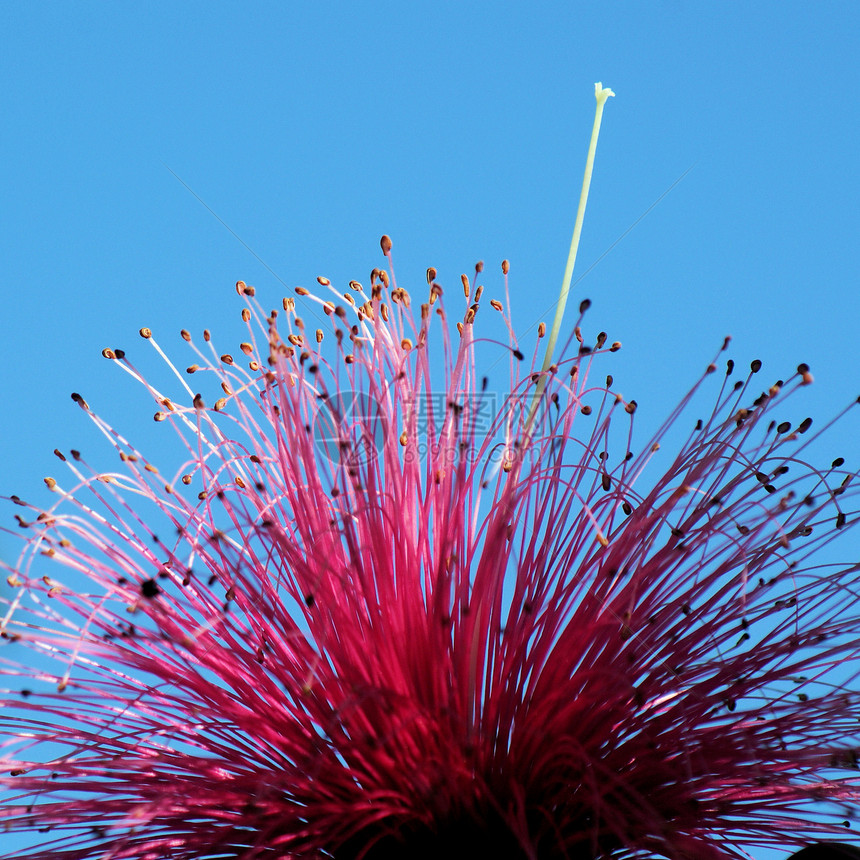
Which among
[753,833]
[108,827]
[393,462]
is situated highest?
[393,462]

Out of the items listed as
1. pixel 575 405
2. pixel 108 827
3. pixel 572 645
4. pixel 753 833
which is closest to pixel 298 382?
pixel 575 405

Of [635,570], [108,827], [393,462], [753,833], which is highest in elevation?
[393,462]

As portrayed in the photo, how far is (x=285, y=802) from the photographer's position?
5.95ft

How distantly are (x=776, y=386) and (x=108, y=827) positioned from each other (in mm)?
1404

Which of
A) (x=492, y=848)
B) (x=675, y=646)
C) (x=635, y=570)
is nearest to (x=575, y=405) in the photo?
(x=635, y=570)

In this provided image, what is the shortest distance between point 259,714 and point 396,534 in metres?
0.41

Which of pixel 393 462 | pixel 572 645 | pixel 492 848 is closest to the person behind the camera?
pixel 492 848

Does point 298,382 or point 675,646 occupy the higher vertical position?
point 298,382

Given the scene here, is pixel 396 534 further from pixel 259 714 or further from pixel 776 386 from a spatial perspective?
pixel 776 386

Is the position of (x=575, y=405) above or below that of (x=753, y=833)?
above

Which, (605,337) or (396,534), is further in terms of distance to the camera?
(605,337)

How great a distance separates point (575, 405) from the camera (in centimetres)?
205

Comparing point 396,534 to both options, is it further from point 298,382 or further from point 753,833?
point 753,833

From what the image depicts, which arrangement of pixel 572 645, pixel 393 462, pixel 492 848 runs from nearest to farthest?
1. pixel 492 848
2. pixel 572 645
3. pixel 393 462
